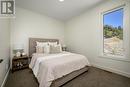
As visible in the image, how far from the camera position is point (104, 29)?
3.42 m

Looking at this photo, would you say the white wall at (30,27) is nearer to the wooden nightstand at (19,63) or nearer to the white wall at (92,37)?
the wooden nightstand at (19,63)

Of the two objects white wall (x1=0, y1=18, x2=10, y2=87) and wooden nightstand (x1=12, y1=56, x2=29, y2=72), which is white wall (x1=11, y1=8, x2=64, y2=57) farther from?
white wall (x1=0, y1=18, x2=10, y2=87)

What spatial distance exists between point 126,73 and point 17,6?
4.90 metres

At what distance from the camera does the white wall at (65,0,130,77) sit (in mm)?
2913

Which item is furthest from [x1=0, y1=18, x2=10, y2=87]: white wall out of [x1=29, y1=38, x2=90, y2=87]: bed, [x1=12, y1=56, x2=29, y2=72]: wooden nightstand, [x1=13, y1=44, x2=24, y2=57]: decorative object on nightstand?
[x1=29, y1=38, x2=90, y2=87]: bed

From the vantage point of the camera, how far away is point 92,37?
3711 millimetres

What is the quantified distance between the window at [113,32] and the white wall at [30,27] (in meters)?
2.85

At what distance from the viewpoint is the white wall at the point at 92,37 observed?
291 cm

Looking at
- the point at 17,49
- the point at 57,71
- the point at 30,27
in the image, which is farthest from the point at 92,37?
the point at 17,49

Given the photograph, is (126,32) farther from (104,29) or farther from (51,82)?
(51,82)

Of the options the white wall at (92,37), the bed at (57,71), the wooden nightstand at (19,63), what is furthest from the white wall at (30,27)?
the bed at (57,71)

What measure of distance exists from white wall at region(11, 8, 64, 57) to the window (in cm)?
285

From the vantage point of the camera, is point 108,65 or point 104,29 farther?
point 104,29

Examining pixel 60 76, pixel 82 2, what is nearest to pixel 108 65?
pixel 60 76
